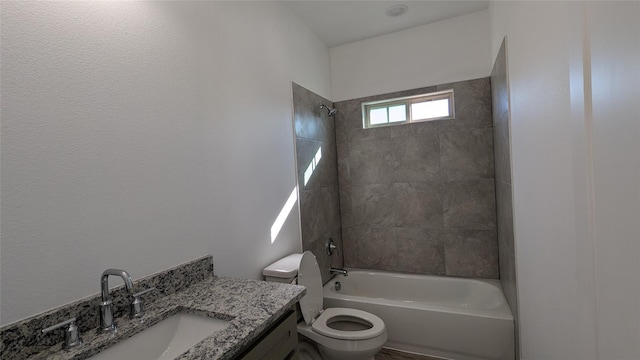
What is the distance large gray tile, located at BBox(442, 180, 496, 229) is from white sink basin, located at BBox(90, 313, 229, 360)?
2289 mm

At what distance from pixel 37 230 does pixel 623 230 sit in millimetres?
1433

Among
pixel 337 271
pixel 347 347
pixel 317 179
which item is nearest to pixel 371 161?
pixel 317 179

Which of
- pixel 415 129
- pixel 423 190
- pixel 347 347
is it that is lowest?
pixel 347 347

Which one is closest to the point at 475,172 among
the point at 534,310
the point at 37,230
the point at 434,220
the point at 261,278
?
the point at 434,220

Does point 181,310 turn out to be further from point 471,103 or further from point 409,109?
point 471,103

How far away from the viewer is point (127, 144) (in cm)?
107

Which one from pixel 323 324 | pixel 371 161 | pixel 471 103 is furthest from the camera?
pixel 371 161

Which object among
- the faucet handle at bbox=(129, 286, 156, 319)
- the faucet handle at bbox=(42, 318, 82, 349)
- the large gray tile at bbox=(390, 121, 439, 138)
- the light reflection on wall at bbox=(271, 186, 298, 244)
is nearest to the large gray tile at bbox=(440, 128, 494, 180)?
the large gray tile at bbox=(390, 121, 439, 138)

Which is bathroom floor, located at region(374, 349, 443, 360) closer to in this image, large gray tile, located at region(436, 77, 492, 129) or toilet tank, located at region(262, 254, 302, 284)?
toilet tank, located at region(262, 254, 302, 284)

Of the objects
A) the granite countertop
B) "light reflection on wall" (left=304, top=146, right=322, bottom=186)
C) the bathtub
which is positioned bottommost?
the bathtub

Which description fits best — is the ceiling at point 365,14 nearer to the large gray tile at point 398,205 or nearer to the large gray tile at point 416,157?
the large gray tile at point 416,157

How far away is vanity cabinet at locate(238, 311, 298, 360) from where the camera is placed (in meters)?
0.95

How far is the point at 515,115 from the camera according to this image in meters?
1.48

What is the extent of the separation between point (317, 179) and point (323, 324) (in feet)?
4.00
